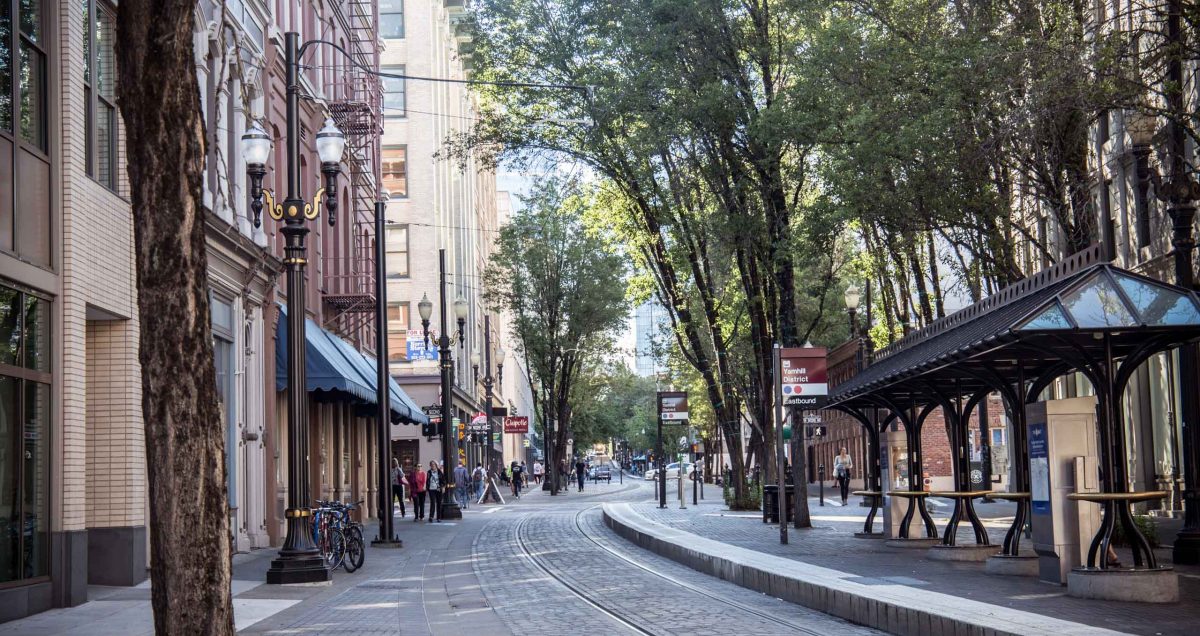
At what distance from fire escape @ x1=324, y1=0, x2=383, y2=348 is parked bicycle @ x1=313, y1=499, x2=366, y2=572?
14.0 meters

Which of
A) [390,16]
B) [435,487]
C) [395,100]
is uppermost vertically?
[390,16]

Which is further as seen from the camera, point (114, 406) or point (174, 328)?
point (114, 406)

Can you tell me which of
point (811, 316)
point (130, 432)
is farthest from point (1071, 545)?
point (811, 316)

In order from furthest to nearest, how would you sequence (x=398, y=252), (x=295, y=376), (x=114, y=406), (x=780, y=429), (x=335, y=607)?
(x=398, y=252), (x=780, y=429), (x=295, y=376), (x=114, y=406), (x=335, y=607)

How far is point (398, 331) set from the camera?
57.5 meters

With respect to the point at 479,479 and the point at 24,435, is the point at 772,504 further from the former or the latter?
the point at 479,479

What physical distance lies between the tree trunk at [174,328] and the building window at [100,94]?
374 inches

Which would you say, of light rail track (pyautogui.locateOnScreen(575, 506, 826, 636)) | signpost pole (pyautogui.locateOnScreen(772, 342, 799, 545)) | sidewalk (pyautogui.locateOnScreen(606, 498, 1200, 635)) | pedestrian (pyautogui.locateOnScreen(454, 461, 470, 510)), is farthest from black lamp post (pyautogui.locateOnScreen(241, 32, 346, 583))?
pedestrian (pyautogui.locateOnScreen(454, 461, 470, 510))

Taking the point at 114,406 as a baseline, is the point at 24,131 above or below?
above

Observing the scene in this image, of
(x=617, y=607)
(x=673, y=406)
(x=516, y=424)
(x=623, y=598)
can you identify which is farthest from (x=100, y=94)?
(x=516, y=424)

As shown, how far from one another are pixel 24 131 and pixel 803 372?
40.8ft

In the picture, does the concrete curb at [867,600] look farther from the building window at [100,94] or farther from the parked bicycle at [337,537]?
the building window at [100,94]

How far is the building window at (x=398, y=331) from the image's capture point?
57156 millimetres

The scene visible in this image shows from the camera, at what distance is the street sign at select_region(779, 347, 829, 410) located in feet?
73.9
